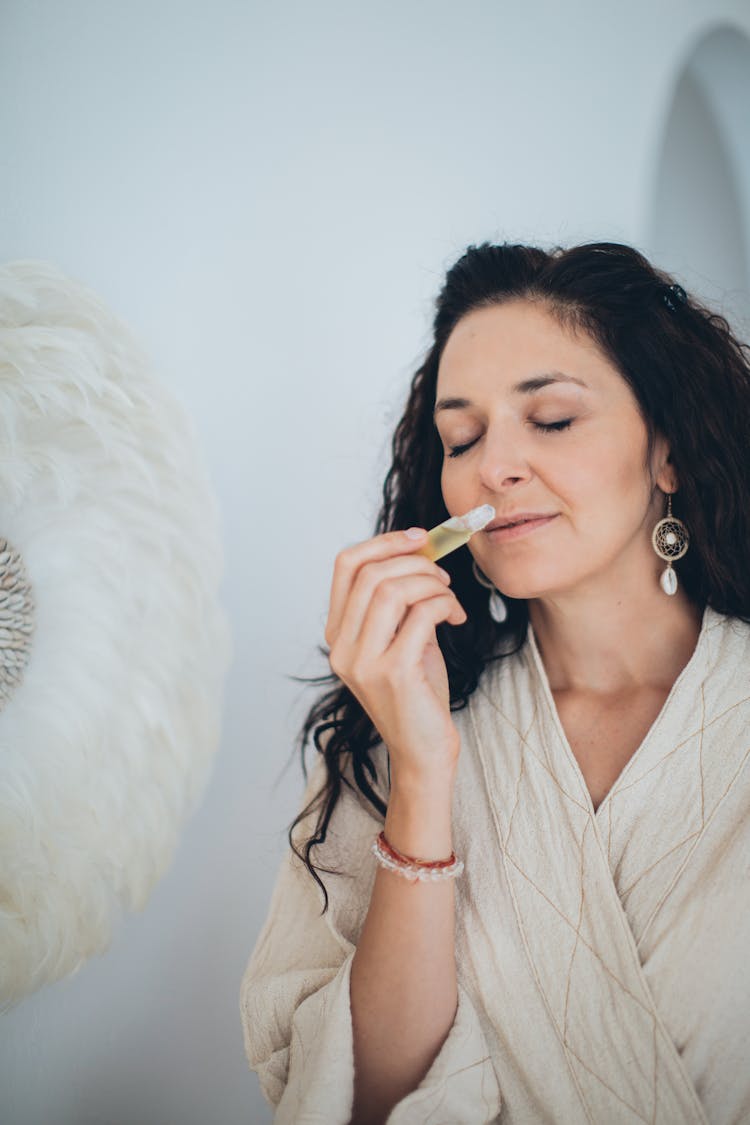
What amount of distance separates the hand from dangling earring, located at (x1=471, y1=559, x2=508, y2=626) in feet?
1.17

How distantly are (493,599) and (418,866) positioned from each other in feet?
1.54

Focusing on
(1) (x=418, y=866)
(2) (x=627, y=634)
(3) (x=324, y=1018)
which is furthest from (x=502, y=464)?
(3) (x=324, y=1018)

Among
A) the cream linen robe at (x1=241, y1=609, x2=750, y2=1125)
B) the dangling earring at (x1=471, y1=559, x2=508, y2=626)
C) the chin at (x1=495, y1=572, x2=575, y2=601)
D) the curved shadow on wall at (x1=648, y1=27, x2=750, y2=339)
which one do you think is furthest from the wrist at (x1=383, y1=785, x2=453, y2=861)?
the curved shadow on wall at (x1=648, y1=27, x2=750, y2=339)

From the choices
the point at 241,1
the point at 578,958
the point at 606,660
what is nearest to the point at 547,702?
the point at 606,660

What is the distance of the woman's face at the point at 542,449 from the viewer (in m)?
0.96

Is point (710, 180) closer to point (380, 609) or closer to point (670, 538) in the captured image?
point (670, 538)

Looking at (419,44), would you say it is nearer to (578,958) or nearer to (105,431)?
(105,431)

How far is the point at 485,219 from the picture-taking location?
1316 millimetres

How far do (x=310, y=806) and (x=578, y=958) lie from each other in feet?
1.22

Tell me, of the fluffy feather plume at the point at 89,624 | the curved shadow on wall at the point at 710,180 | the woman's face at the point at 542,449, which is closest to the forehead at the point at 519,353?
the woman's face at the point at 542,449

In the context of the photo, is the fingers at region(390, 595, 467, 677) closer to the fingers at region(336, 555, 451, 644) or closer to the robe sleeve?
the fingers at region(336, 555, 451, 644)

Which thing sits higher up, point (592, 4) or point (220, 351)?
point (592, 4)

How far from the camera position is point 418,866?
0.91m

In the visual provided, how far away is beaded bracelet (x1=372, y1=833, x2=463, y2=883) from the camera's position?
907mm
